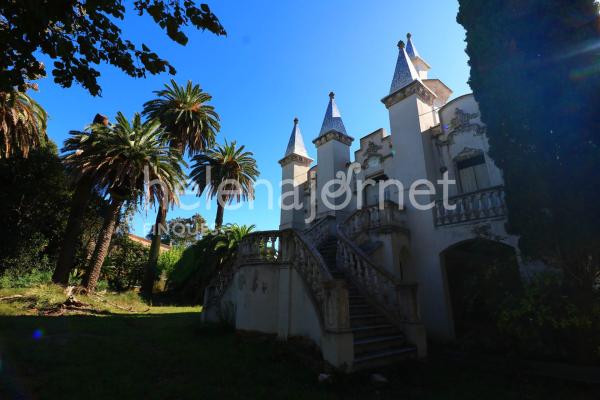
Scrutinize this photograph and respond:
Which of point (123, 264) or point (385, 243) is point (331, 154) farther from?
point (123, 264)

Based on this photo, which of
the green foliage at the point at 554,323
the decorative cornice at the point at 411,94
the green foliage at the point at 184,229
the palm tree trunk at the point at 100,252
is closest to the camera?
the green foliage at the point at 554,323

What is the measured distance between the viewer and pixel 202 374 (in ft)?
18.1

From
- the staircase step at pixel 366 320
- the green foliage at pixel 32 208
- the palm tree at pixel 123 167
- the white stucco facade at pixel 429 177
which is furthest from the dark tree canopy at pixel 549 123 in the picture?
the green foliage at pixel 32 208

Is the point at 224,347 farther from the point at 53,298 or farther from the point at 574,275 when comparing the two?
the point at 53,298

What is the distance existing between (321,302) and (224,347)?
2.84 metres

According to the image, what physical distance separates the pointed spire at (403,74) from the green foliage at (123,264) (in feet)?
74.3

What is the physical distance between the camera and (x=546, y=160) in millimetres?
6418

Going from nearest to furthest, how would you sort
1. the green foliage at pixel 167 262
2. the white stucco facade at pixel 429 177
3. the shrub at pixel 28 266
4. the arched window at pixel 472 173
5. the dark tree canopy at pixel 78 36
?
the dark tree canopy at pixel 78 36 → the white stucco facade at pixel 429 177 → the arched window at pixel 472 173 → the shrub at pixel 28 266 → the green foliage at pixel 167 262

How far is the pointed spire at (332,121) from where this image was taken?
16031mm

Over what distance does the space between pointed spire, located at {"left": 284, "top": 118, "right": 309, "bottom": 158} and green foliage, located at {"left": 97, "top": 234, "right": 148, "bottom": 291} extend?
51.2 ft

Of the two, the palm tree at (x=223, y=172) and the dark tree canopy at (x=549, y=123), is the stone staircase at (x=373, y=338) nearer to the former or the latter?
the dark tree canopy at (x=549, y=123)

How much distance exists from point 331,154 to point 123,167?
11154mm

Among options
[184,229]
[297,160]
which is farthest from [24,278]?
[184,229]

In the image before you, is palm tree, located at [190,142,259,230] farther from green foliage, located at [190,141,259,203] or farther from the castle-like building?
the castle-like building
